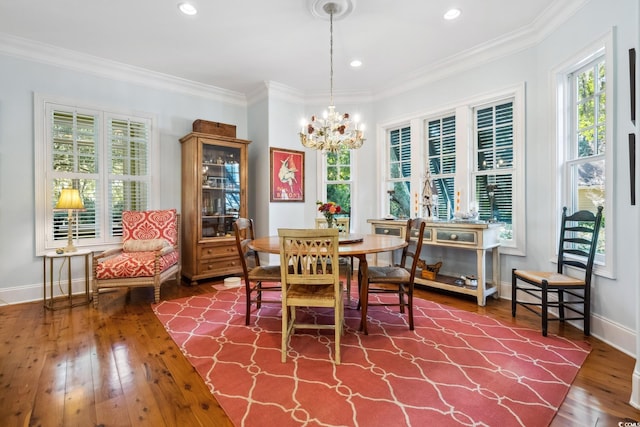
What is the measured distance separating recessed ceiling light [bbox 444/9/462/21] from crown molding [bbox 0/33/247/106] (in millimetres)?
3316

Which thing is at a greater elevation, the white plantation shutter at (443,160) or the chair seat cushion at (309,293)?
the white plantation shutter at (443,160)

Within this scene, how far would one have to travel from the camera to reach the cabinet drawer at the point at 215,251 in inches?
167

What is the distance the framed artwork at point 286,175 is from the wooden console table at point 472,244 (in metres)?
2.21

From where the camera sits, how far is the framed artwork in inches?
188

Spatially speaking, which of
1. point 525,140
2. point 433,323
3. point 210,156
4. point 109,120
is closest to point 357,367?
point 433,323

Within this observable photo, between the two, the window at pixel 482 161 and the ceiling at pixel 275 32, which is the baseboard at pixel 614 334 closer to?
the window at pixel 482 161

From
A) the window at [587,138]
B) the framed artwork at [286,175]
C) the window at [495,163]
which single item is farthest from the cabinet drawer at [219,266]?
the window at [587,138]

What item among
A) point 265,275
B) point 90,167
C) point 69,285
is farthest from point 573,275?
point 90,167

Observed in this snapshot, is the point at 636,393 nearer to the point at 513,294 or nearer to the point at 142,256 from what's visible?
the point at 513,294

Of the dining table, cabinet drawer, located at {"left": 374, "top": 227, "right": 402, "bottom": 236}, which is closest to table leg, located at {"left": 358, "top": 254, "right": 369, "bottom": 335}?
the dining table

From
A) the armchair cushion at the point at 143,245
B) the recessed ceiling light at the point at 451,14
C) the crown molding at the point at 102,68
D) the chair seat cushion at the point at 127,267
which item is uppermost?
the recessed ceiling light at the point at 451,14

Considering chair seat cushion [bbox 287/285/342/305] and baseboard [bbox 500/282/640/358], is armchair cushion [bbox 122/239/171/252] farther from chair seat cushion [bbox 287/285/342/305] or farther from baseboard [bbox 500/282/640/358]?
baseboard [bbox 500/282/640/358]

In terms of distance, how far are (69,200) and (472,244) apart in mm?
4459

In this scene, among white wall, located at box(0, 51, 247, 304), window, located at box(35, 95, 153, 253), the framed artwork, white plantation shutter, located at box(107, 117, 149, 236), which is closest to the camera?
white wall, located at box(0, 51, 247, 304)
